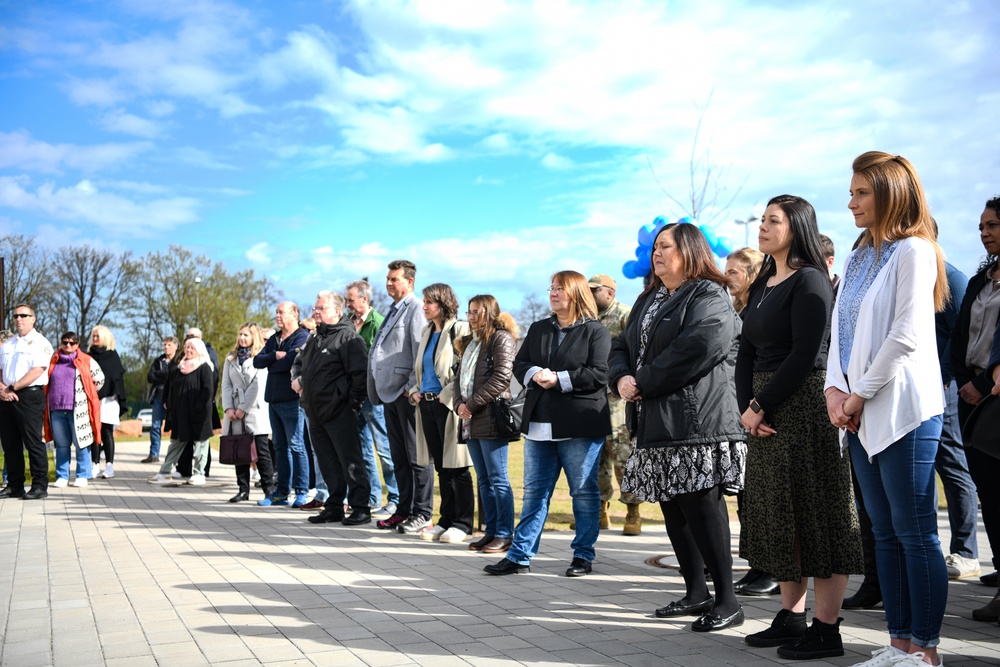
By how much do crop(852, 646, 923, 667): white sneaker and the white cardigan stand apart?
0.85 metres

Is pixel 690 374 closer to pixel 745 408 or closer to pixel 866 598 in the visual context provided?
pixel 745 408

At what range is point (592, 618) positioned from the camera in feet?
16.8

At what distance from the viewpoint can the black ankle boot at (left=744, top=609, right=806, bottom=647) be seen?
173 inches

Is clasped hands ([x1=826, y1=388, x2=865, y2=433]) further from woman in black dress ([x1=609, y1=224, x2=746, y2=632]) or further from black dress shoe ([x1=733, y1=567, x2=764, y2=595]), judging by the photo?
black dress shoe ([x1=733, y1=567, x2=764, y2=595])

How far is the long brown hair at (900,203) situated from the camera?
3936 mm

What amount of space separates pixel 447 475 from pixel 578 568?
7.09 feet

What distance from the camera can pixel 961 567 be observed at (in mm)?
6086

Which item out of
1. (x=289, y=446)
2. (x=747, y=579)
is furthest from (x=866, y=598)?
(x=289, y=446)

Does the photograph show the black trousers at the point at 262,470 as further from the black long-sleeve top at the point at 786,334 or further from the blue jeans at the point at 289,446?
the black long-sleeve top at the point at 786,334

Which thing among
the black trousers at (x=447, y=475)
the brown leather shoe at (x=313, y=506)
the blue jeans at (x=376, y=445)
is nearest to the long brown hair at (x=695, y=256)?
the black trousers at (x=447, y=475)

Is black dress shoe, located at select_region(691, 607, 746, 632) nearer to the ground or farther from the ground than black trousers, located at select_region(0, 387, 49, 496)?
nearer to the ground

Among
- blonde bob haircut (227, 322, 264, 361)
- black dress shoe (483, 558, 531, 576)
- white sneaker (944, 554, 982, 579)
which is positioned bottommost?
black dress shoe (483, 558, 531, 576)

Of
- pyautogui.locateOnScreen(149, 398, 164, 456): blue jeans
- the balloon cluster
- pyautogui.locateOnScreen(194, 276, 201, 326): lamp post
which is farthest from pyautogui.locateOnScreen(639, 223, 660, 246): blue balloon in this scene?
pyautogui.locateOnScreen(194, 276, 201, 326): lamp post

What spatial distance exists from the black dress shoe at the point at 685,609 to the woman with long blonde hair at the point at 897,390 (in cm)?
129
